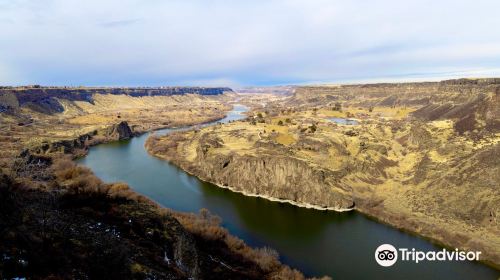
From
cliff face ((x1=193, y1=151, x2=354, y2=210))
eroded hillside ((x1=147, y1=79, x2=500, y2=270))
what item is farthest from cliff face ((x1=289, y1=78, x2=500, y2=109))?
cliff face ((x1=193, y1=151, x2=354, y2=210))

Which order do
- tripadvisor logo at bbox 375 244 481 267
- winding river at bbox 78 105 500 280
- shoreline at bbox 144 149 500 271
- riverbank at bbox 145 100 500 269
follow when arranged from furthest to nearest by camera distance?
riverbank at bbox 145 100 500 269
shoreline at bbox 144 149 500 271
tripadvisor logo at bbox 375 244 481 267
winding river at bbox 78 105 500 280

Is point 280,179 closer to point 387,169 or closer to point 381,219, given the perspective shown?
point 381,219

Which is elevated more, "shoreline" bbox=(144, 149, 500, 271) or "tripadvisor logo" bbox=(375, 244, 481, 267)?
"shoreline" bbox=(144, 149, 500, 271)

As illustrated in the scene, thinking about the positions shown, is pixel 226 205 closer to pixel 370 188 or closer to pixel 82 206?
pixel 370 188

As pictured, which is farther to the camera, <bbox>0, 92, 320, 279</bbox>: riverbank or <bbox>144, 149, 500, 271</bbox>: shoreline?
<bbox>144, 149, 500, 271</bbox>: shoreline

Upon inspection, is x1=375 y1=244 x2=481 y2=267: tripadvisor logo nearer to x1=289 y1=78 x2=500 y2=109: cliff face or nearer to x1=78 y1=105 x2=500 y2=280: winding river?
x1=78 y1=105 x2=500 y2=280: winding river

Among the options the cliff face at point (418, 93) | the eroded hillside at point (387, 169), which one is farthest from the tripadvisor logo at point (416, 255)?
the cliff face at point (418, 93)
